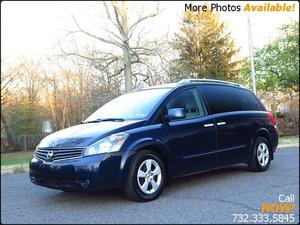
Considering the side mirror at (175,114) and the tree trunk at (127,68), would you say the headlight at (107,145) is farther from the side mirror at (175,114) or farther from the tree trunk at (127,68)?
the tree trunk at (127,68)

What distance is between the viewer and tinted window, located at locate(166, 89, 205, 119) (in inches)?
255

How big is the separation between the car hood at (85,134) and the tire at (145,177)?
1.51 ft

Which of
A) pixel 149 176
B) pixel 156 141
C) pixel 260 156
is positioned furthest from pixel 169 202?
pixel 260 156

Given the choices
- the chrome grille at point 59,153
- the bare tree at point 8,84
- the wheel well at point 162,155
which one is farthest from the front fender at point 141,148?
the bare tree at point 8,84

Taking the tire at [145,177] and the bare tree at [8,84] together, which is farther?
the bare tree at [8,84]

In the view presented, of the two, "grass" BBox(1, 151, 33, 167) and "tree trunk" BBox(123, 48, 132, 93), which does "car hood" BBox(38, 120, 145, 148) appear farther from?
"tree trunk" BBox(123, 48, 132, 93)

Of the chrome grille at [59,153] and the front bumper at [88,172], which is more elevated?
the chrome grille at [59,153]

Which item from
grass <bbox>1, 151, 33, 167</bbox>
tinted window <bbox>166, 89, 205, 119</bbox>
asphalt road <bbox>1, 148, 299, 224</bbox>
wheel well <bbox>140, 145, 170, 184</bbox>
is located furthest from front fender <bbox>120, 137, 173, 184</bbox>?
grass <bbox>1, 151, 33, 167</bbox>

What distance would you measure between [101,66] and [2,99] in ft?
16.6

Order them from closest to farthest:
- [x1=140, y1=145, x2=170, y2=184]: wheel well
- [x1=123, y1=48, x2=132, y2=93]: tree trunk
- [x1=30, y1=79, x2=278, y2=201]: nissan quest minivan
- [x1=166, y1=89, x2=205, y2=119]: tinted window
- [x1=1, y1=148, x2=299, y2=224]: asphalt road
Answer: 1. [x1=1, y1=148, x2=299, y2=224]: asphalt road
2. [x1=30, y1=79, x2=278, y2=201]: nissan quest minivan
3. [x1=140, y1=145, x2=170, y2=184]: wheel well
4. [x1=166, y1=89, x2=205, y2=119]: tinted window
5. [x1=123, y1=48, x2=132, y2=93]: tree trunk

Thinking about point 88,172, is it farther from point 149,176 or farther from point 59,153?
point 149,176

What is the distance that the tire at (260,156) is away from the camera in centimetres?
747

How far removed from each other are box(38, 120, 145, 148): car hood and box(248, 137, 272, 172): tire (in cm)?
270

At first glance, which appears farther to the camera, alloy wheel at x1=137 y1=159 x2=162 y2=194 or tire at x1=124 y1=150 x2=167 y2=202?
alloy wheel at x1=137 y1=159 x2=162 y2=194
